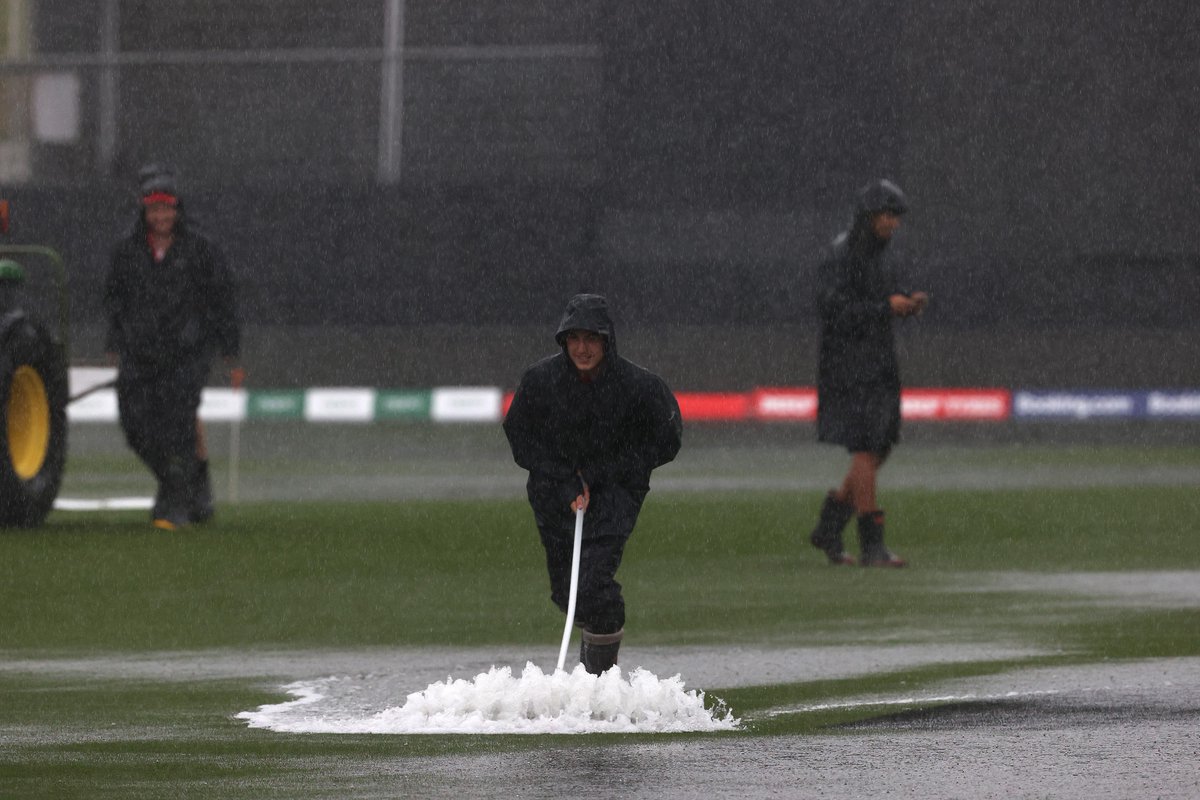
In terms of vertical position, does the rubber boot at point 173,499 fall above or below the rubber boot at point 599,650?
below

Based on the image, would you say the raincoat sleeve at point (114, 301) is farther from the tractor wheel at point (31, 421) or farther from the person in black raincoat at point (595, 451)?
the person in black raincoat at point (595, 451)

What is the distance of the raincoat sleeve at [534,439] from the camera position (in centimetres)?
845

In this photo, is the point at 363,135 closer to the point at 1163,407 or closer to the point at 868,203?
Answer: the point at 1163,407

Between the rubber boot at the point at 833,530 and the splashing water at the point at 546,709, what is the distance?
17.1 ft

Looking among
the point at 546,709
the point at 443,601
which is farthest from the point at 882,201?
the point at 546,709

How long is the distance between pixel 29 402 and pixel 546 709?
784 cm

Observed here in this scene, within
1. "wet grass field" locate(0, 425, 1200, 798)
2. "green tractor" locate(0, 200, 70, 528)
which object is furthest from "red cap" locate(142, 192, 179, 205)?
"wet grass field" locate(0, 425, 1200, 798)

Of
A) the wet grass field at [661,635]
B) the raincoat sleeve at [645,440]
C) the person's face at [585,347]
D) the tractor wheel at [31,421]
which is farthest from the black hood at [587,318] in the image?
the tractor wheel at [31,421]

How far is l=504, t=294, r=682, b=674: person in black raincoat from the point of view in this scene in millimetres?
8398

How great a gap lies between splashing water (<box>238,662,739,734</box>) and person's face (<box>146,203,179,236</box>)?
700cm

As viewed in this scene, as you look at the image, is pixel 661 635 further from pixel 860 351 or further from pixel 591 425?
pixel 860 351

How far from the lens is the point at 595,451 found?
854 cm

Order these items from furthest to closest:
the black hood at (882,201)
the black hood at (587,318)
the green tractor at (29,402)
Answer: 1. the green tractor at (29,402)
2. the black hood at (882,201)
3. the black hood at (587,318)

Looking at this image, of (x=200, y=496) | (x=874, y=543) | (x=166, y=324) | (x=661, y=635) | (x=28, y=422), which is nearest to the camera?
(x=661, y=635)
